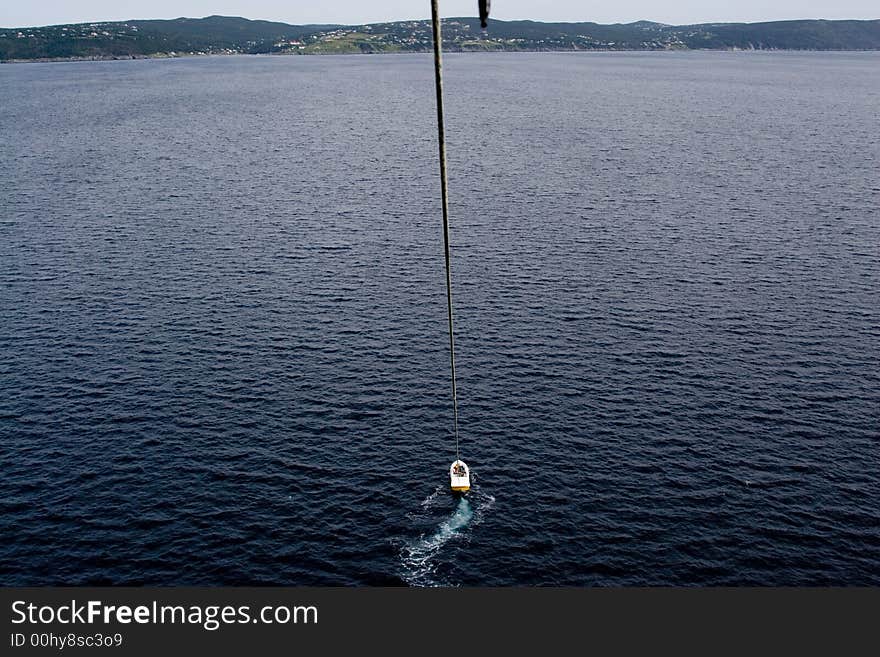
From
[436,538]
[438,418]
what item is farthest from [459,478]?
[438,418]

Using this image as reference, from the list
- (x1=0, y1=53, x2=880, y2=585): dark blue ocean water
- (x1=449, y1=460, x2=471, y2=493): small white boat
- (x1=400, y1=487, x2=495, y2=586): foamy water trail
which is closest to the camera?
(x1=400, y1=487, x2=495, y2=586): foamy water trail

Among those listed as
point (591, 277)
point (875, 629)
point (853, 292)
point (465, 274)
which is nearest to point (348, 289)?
point (465, 274)

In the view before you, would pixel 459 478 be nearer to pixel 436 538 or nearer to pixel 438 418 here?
pixel 436 538

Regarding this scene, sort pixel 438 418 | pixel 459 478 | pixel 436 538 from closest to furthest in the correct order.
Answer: pixel 436 538
pixel 459 478
pixel 438 418

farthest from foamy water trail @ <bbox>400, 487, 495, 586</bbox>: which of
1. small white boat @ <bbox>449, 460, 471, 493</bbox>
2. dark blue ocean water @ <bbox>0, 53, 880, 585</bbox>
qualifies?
small white boat @ <bbox>449, 460, 471, 493</bbox>

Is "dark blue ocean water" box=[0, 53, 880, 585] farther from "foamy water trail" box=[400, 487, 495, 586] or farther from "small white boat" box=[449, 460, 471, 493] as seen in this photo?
"small white boat" box=[449, 460, 471, 493]

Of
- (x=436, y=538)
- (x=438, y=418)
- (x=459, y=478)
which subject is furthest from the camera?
(x=438, y=418)

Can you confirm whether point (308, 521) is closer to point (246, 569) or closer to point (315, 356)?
point (246, 569)
